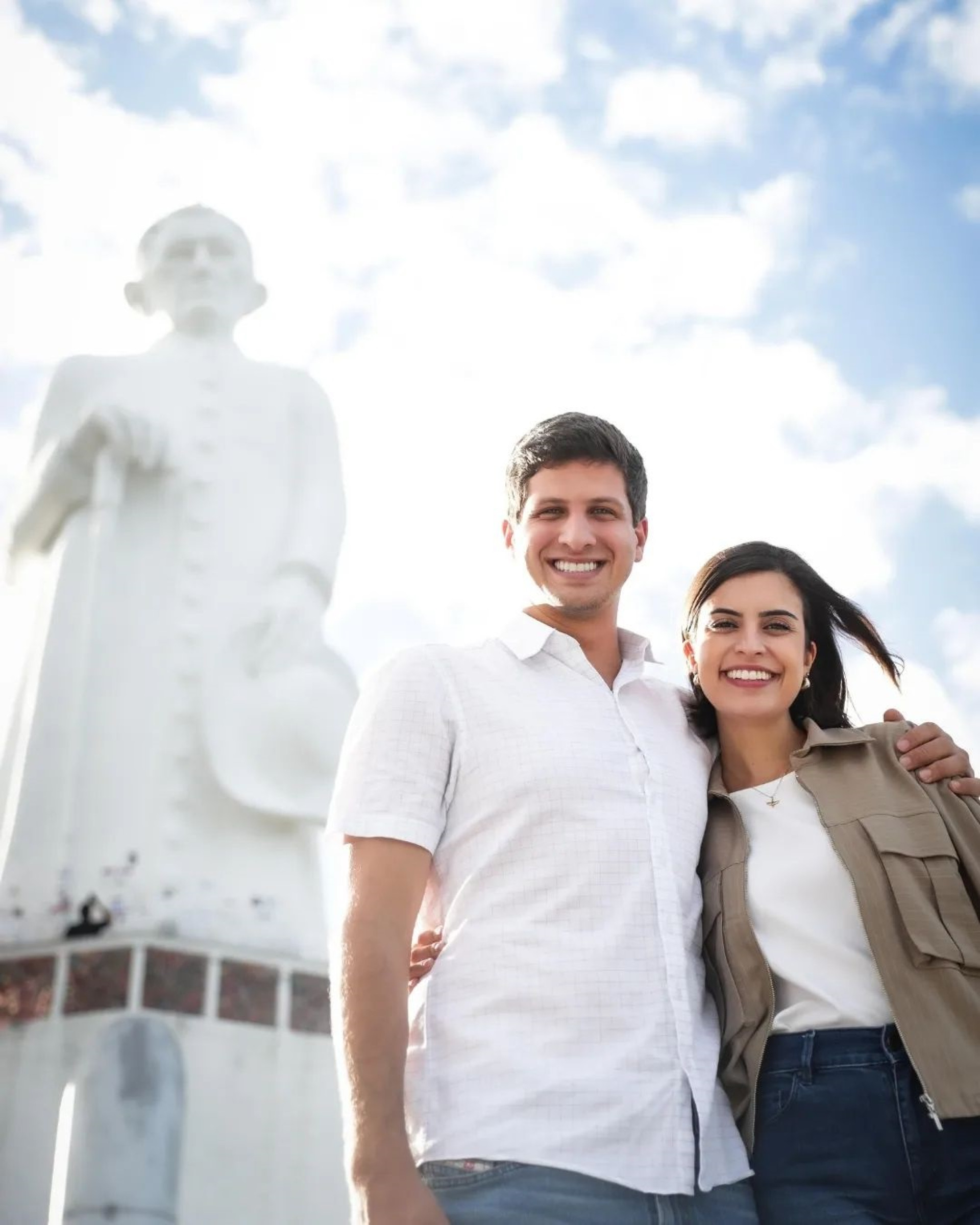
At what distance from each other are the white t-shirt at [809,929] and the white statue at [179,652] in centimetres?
390

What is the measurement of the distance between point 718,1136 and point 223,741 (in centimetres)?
487

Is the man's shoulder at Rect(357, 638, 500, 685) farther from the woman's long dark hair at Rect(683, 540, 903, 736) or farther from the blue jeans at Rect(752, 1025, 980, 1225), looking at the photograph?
the blue jeans at Rect(752, 1025, 980, 1225)

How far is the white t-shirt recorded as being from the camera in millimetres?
2246

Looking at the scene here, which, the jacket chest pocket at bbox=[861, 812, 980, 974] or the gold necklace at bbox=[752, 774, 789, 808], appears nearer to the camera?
the jacket chest pocket at bbox=[861, 812, 980, 974]

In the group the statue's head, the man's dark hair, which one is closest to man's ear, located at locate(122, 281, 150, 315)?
the statue's head

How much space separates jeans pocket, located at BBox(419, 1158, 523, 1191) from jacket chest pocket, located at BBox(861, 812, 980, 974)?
2.48 ft

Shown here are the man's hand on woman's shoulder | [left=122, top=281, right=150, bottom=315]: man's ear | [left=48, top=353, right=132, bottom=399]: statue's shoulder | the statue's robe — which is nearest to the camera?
the man's hand on woman's shoulder

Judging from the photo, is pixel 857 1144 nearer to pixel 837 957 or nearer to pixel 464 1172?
pixel 837 957

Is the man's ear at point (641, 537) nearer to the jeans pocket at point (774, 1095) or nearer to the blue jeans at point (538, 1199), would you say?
the jeans pocket at point (774, 1095)

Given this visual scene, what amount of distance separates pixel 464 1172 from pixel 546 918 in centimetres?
39

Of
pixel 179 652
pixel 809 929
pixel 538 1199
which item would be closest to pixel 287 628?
pixel 179 652

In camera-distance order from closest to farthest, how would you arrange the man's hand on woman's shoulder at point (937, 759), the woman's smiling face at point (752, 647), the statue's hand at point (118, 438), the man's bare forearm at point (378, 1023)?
the man's bare forearm at point (378, 1023) → the man's hand on woman's shoulder at point (937, 759) → the woman's smiling face at point (752, 647) → the statue's hand at point (118, 438)

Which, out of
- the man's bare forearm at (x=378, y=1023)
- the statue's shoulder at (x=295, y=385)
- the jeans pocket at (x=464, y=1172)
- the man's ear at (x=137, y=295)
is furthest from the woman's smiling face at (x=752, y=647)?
the man's ear at (x=137, y=295)

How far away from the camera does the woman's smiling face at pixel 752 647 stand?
2641 millimetres
